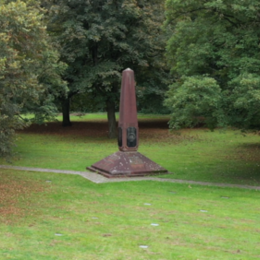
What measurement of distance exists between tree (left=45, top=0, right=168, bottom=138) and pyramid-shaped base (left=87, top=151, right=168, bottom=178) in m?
11.4

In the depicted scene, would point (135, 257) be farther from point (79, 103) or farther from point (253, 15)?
point (79, 103)

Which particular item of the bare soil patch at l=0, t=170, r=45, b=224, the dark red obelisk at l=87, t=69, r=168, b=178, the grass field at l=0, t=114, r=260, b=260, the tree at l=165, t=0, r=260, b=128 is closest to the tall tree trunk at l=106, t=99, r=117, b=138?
the grass field at l=0, t=114, r=260, b=260

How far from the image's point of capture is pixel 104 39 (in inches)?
1137

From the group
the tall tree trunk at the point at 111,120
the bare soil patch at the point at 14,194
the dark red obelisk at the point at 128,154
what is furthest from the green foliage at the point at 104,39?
the bare soil patch at the point at 14,194

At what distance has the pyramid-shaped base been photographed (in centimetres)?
1627

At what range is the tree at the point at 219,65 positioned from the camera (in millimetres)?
13805

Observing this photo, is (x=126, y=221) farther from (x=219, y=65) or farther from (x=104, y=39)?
(x=104, y=39)

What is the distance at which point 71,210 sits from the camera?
35.4ft

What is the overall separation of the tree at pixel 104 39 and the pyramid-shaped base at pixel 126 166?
11.4 metres

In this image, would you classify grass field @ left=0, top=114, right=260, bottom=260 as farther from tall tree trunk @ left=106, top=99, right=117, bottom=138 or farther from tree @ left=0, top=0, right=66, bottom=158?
tall tree trunk @ left=106, top=99, right=117, bottom=138

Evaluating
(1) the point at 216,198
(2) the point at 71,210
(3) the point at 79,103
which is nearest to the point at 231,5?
(1) the point at 216,198

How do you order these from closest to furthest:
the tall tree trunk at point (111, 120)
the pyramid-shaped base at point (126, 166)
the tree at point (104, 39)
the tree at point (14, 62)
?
1. the tree at point (14, 62)
2. the pyramid-shaped base at point (126, 166)
3. the tree at point (104, 39)
4. the tall tree trunk at point (111, 120)

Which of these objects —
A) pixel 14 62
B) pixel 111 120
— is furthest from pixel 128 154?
pixel 111 120

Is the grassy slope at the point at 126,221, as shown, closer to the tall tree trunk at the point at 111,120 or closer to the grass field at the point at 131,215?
the grass field at the point at 131,215
